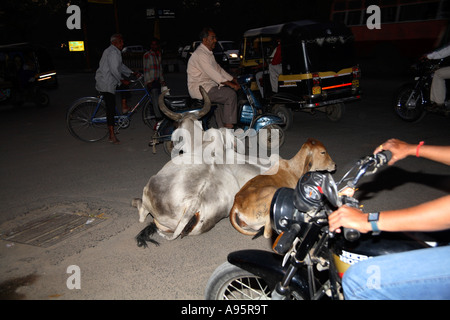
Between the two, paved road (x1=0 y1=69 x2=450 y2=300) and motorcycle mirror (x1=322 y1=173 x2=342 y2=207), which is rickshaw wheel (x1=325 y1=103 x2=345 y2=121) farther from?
motorcycle mirror (x1=322 y1=173 x2=342 y2=207)

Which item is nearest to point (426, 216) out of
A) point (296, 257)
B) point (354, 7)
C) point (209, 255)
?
point (296, 257)

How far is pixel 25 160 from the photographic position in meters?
7.93

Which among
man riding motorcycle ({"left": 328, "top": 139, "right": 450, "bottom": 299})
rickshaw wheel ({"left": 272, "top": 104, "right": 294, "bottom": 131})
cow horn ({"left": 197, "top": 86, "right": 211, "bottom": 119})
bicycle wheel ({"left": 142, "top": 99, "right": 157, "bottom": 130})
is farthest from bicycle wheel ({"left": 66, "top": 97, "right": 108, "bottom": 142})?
man riding motorcycle ({"left": 328, "top": 139, "right": 450, "bottom": 299})

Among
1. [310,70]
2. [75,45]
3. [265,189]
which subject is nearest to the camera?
[265,189]

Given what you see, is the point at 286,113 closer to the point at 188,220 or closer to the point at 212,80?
the point at 212,80

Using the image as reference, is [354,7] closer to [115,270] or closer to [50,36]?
[115,270]

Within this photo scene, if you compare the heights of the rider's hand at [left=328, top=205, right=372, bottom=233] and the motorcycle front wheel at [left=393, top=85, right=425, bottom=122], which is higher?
the rider's hand at [left=328, top=205, right=372, bottom=233]

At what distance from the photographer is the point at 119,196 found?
5.80 meters

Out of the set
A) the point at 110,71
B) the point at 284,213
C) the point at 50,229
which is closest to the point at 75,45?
the point at 110,71

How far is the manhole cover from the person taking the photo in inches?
180

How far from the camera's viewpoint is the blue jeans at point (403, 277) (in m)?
1.90

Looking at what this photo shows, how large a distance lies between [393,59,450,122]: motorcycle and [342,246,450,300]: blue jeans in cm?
815

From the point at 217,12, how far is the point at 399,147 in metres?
51.1

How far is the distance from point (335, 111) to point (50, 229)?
7.76m
